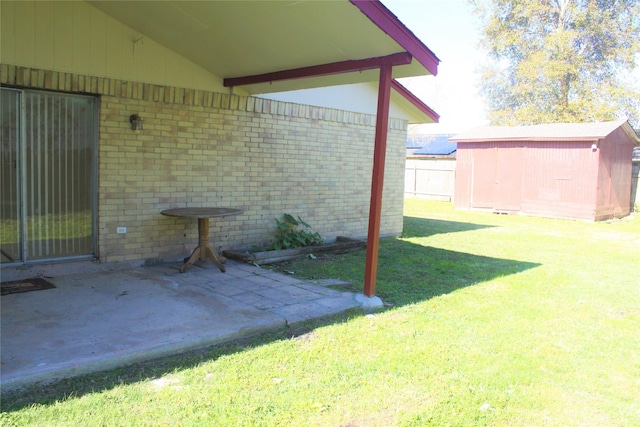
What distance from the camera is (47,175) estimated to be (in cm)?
626

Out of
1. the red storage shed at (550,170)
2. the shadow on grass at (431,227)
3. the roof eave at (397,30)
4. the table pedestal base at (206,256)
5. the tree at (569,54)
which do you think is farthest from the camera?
the tree at (569,54)

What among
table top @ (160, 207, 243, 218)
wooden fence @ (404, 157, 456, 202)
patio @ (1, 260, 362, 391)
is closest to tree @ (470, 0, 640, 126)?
wooden fence @ (404, 157, 456, 202)

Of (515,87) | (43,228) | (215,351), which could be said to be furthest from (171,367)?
(515,87)

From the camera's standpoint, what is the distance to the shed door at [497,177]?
1748 cm

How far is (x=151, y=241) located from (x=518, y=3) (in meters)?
26.4

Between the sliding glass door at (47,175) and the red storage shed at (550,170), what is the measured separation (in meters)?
14.7

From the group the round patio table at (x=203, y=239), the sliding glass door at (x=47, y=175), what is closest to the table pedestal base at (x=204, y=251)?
the round patio table at (x=203, y=239)

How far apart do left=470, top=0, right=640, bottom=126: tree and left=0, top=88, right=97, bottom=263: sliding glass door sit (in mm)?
25076

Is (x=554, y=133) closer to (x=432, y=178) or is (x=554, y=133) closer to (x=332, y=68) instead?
(x=432, y=178)

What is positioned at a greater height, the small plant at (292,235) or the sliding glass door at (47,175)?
the sliding glass door at (47,175)

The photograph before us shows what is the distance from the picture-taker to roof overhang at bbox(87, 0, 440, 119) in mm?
4871

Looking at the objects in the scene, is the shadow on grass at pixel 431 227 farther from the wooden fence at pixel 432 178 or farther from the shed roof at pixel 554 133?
the wooden fence at pixel 432 178

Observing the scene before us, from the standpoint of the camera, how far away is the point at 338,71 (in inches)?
231

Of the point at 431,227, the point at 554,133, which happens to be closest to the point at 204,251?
the point at 431,227
